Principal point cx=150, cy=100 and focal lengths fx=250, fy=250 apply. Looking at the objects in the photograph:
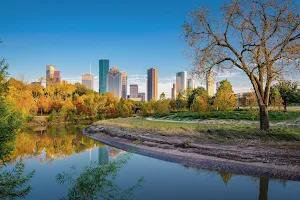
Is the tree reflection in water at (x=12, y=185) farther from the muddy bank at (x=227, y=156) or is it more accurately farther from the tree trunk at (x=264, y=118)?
the tree trunk at (x=264, y=118)

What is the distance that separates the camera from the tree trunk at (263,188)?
9.31 metres

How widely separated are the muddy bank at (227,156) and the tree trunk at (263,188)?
54cm

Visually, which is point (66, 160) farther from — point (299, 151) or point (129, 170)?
point (299, 151)

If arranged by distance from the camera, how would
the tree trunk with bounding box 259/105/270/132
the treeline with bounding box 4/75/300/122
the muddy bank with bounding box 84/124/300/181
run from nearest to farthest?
the muddy bank with bounding box 84/124/300/181, the tree trunk with bounding box 259/105/270/132, the treeline with bounding box 4/75/300/122

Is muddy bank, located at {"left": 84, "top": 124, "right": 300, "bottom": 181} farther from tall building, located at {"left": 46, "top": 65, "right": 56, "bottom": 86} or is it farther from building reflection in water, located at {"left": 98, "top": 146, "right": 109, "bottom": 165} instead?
tall building, located at {"left": 46, "top": 65, "right": 56, "bottom": 86}

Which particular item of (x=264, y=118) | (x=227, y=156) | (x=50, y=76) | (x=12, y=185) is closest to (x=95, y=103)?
(x=50, y=76)

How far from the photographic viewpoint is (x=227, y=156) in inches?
560

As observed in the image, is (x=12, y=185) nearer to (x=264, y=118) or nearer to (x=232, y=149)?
(x=232, y=149)

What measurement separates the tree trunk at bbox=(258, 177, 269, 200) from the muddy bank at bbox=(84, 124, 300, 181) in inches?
21.2

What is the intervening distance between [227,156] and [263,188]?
13.4ft

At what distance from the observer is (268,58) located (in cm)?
1675

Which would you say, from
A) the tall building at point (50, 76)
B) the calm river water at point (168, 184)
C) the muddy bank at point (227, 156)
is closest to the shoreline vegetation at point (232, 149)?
the muddy bank at point (227, 156)

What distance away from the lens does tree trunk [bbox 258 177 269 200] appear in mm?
9307

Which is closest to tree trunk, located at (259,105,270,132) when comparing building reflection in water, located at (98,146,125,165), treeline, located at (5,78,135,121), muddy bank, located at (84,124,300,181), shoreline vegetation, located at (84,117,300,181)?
shoreline vegetation, located at (84,117,300,181)
